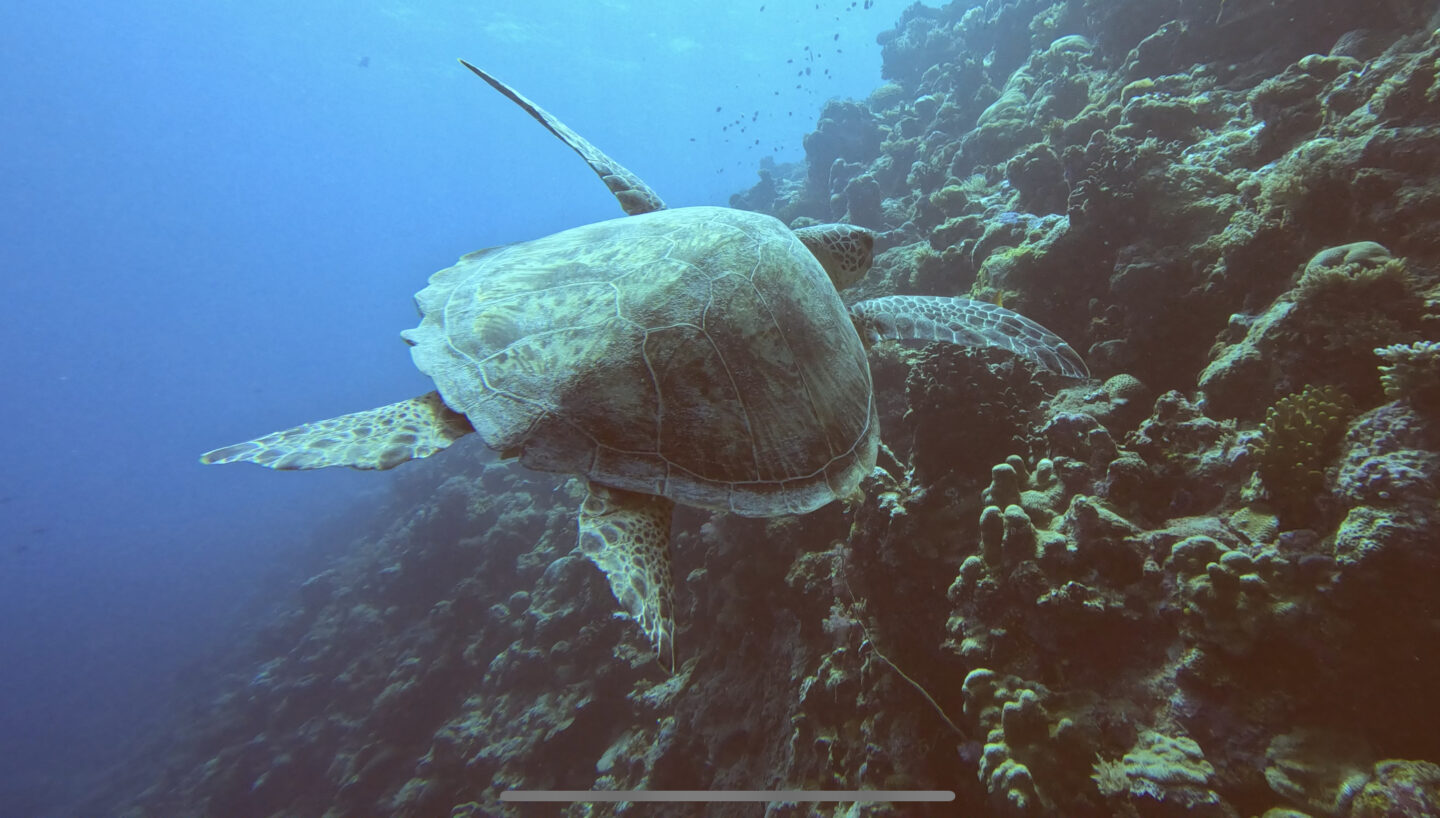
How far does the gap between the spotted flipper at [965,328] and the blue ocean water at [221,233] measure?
16357 mm

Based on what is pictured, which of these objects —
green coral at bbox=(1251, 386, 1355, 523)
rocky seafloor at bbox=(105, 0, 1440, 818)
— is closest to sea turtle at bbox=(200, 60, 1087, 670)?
rocky seafloor at bbox=(105, 0, 1440, 818)

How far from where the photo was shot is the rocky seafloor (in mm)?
1853

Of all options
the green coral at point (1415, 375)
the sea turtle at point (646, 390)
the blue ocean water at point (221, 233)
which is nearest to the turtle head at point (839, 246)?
the sea turtle at point (646, 390)

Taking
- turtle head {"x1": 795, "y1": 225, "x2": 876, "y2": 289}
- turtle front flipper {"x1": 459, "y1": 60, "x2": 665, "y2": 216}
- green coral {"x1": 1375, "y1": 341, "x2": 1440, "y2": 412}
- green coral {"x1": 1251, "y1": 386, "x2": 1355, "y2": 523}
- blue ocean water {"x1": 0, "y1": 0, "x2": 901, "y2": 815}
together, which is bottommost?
green coral {"x1": 1251, "y1": 386, "x2": 1355, "y2": 523}

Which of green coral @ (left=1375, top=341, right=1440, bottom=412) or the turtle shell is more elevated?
the turtle shell

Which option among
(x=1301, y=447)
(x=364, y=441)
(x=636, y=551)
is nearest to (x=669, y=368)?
(x=636, y=551)

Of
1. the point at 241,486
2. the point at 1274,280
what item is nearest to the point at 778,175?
the point at 1274,280

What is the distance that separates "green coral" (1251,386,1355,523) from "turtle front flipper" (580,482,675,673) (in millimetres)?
2779

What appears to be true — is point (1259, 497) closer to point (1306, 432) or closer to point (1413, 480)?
point (1306, 432)

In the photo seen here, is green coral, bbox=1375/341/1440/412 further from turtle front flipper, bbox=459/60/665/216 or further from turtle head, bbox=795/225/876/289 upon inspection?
turtle front flipper, bbox=459/60/665/216

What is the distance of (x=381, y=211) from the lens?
111 m

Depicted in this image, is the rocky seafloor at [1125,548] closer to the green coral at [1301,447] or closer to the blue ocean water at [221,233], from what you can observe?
the green coral at [1301,447]

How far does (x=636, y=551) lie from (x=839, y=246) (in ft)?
9.95

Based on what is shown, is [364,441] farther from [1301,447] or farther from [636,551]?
[1301,447]
